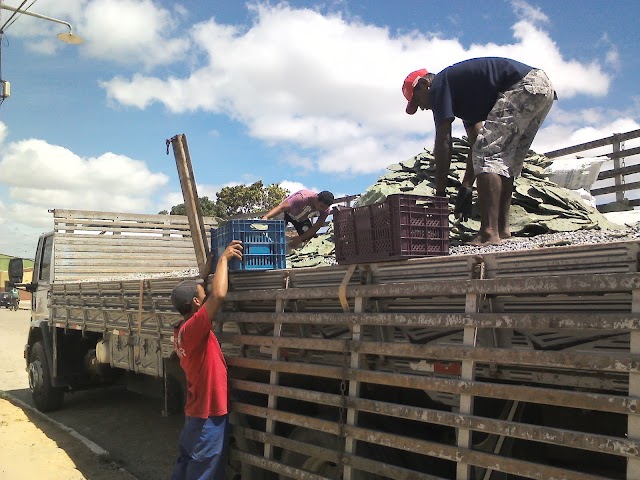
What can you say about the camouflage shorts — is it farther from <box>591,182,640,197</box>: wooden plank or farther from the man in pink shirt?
<box>591,182,640,197</box>: wooden plank

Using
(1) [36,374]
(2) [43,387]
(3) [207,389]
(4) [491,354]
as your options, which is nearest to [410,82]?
(4) [491,354]

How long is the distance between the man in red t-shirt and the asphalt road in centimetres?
206

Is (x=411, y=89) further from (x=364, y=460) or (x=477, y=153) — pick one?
(x=364, y=460)

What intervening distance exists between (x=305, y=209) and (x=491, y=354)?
14.2ft

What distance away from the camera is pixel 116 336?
246 inches

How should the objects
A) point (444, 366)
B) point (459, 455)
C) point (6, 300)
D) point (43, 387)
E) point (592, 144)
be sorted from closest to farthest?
point (459, 455), point (444, 366), point (592, 144), point (43, 387), point (6, 300)

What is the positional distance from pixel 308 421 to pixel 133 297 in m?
2.91

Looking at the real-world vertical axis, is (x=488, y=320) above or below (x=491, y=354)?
above

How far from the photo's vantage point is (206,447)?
3.69 m

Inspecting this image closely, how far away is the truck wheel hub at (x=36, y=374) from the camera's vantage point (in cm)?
836

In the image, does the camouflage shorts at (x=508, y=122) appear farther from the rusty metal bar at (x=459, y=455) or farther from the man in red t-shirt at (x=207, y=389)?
the rusty metal bar at (x=459, y=455)

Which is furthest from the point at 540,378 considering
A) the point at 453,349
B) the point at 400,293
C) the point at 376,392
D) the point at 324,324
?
the point at 324,324

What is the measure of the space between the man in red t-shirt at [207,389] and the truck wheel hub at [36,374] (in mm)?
5591

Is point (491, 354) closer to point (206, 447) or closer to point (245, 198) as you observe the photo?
point (206, 447)
